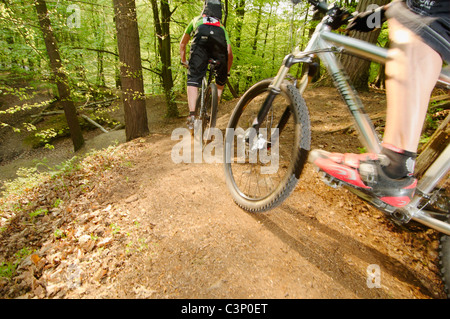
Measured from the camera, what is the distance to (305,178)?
2672mm

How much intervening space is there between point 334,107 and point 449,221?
371cm

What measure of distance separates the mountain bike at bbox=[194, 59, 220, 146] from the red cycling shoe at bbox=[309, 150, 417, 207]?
8.65ft

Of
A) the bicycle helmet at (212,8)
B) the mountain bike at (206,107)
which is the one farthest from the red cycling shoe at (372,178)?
the bicycle helmet at (212,8)

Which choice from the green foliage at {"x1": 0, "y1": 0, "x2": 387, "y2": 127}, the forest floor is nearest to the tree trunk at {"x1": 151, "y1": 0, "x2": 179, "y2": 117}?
the green foliage at {"x1": 0, "y1": 0, "x2": 387, "y2": 127}

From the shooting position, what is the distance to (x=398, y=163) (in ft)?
4.08

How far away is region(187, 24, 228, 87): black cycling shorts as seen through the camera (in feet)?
11.7

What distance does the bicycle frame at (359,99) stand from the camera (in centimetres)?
138

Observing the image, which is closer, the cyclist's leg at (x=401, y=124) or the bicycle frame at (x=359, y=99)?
the cyclist's leg at (x=401, y=124)

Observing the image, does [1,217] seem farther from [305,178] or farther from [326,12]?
[326,12]

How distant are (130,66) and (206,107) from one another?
276 cm

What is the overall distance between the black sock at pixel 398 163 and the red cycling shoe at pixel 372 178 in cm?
2

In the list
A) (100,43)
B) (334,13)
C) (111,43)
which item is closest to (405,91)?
(334,13)

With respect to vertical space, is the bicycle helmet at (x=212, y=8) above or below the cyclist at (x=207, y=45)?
above

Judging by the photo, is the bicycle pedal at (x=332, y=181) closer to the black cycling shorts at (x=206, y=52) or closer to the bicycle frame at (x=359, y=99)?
the bicycle frame at (x=359, y=99)
